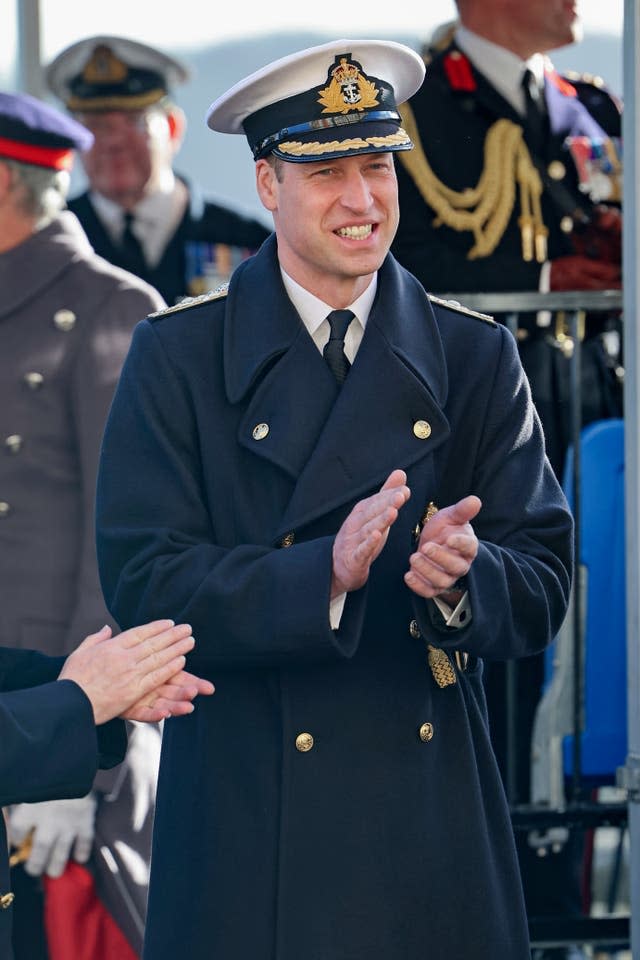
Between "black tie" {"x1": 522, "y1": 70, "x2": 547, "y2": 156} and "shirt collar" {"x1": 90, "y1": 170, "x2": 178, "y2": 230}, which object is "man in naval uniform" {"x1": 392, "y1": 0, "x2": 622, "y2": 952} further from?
"shirt collar" {"x1": 90, "y1": 170, "x2": 178, "y2": 230}

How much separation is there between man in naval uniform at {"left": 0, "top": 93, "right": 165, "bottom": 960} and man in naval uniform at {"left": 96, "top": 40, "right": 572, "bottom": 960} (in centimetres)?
98

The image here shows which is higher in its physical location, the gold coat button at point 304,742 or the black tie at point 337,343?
the black tie at point 337,343

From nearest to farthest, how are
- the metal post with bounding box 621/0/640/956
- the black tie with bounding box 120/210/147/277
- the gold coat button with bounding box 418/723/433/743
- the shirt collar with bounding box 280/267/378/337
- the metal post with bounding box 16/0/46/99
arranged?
the gold coat button with bounding box 418/723/433/743
the shirt collar with bounding box 280/267/378/337
the metal post with bounding box 621/0/640/956
the metal post with bounding box 16/0/46/99
the black tie with bounding box 120/210/147/277

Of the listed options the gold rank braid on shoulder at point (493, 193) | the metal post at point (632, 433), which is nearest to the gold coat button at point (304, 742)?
the metal post at point (632, 433)

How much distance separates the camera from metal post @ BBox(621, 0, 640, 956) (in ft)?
11.2

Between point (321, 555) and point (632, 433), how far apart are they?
118cm

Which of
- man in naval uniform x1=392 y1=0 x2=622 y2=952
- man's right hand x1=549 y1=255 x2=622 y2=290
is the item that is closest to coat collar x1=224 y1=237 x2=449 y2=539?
man in naval uniform x1=392 y1=0 x2=622 y2=952

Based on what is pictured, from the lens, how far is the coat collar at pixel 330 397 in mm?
2596

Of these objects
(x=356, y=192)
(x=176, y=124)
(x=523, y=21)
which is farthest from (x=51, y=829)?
(x=523, y=21)

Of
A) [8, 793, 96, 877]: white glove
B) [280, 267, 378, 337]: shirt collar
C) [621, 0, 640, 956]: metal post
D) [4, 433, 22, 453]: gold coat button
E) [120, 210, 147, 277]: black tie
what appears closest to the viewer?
[280, 267, 378, 337]: shirt collar

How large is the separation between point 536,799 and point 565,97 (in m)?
1.78

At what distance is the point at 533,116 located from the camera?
452 centimetres

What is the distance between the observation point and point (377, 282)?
2.76 m

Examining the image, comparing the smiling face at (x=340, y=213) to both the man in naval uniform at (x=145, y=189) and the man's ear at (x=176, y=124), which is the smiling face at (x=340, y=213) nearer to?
the man in naval uniform at (x=145, y=189)
